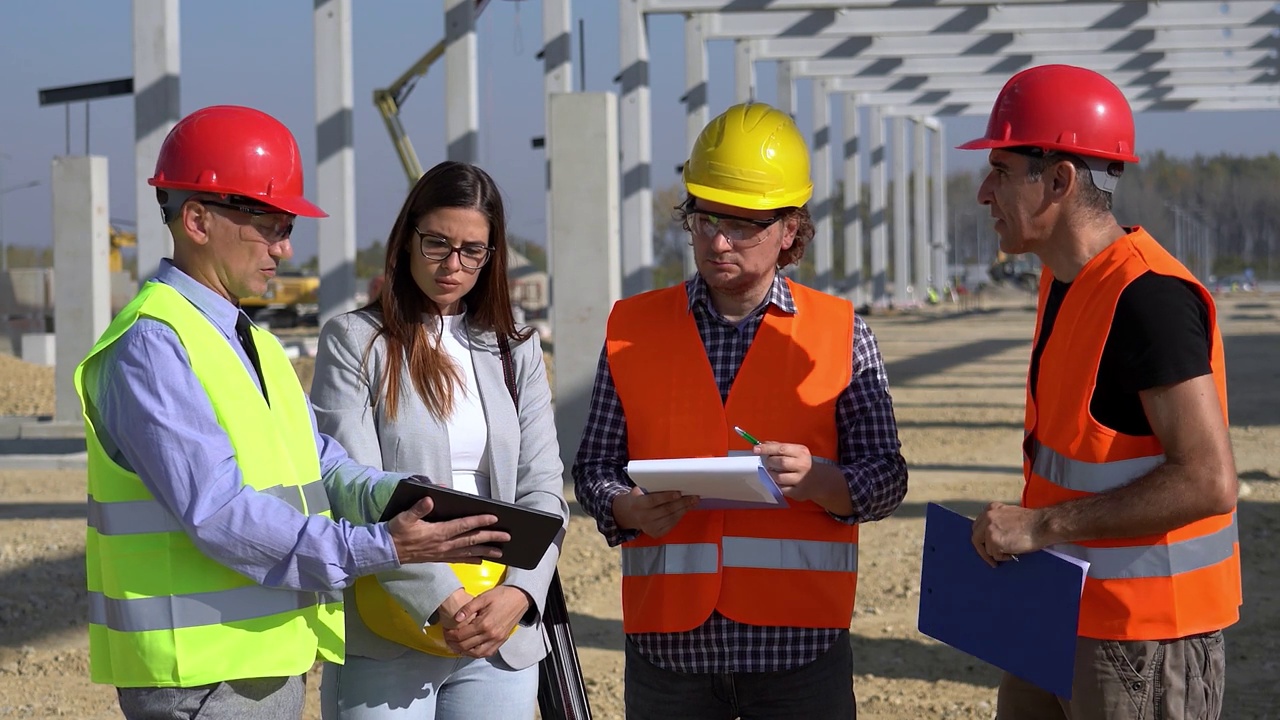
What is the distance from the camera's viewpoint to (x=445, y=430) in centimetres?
300

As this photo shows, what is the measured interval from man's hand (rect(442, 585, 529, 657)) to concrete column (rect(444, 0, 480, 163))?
30.9 ft

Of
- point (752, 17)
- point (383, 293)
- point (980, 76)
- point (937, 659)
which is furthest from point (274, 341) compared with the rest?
point (980, 76)

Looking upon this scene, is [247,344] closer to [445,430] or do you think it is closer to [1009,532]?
[445,430]

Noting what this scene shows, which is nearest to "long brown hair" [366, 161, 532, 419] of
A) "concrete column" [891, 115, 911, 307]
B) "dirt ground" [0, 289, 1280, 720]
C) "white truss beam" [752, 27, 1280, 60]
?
"dirt ground" [0, 289, 1280, 720]

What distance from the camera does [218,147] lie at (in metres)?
2.56

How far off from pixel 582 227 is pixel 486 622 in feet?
25.7

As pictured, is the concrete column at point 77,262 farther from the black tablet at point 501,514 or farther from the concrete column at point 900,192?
the concrete column at point 900,192

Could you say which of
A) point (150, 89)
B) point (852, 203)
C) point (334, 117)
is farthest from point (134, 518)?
point (852, 203)

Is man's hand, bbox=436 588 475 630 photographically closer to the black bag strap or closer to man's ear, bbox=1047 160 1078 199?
the black bag strap

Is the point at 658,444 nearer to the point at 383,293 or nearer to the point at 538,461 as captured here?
the point at 538,461

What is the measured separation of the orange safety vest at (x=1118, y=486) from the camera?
2613 millimetres

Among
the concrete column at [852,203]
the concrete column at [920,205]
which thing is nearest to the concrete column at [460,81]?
the concrete column at [852,203]

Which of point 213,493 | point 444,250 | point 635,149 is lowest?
point 213,493

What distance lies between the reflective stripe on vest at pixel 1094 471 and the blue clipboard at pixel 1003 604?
16 centimetres
